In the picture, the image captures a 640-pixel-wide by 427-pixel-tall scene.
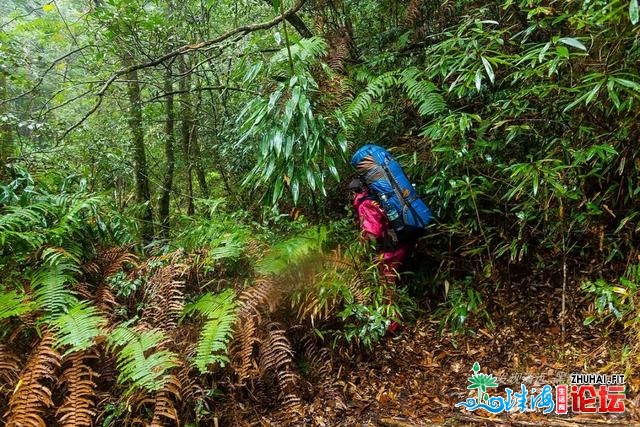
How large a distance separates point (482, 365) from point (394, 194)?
162 centimetres

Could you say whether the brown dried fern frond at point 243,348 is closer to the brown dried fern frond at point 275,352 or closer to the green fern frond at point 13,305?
the brown dried fern frond at point 275,352

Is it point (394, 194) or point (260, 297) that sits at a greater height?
point (394, 194)

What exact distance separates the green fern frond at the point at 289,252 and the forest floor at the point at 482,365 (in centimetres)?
92

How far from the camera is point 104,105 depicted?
8.42 m

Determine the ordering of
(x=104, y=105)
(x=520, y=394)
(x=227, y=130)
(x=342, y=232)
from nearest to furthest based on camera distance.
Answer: (x=520, y=394)
(x=342, y=232)
(x=227, y=130)
(x=104, y=105)

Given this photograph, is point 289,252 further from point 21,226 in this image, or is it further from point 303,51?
point 21,226

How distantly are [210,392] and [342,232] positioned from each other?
206 cm

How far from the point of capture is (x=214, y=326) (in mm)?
2998

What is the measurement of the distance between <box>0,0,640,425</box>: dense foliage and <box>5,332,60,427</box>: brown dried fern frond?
1 cm

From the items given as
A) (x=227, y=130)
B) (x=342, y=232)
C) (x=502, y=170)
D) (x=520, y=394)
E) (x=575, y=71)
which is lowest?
(x=520, y=394)

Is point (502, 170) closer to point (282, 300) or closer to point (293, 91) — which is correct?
point (293, 91)

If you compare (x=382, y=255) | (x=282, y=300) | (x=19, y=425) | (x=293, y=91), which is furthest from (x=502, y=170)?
(x=19, y=425)

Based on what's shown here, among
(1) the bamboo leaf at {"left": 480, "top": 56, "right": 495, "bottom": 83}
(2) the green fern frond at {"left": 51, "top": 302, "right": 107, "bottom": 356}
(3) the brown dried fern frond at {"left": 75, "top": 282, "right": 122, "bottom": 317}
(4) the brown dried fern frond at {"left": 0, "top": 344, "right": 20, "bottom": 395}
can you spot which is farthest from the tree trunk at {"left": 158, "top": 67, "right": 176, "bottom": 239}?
(1) the bamboo leaf at {"left": 480, "top": 56, "right": 495, "bottom": 83}

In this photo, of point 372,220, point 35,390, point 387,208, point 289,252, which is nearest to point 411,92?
point 387,208
